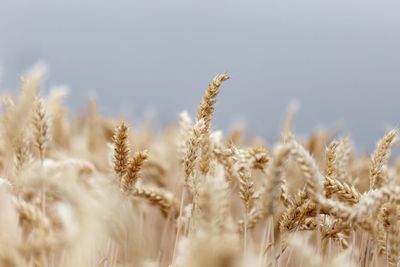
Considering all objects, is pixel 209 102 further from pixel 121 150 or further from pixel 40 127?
pixel 40 127

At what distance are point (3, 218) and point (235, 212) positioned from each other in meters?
2.43

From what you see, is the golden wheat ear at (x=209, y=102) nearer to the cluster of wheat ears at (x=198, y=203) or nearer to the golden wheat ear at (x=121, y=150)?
the cluster of wheat ears at (x=198, y=203)

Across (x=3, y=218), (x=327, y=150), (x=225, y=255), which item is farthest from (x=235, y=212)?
(x=225, y=255)

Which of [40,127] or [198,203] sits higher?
[40,127]

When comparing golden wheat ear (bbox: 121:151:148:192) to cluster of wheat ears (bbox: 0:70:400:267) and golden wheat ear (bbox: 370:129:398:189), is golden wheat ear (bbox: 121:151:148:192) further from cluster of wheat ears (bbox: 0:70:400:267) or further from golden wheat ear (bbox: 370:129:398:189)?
golden wheat ear (bbox: 370:129:398:189)

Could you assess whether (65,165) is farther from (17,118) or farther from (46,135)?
(17,118)

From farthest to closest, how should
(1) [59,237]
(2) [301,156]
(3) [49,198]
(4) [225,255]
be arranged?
(3) [49,198] < (2) [301,156] < (1) [59,237] < (4) [225,255]

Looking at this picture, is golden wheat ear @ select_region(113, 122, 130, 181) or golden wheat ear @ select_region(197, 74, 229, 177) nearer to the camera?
golden wheat ear @ select_region(113, 122, 130, 181)

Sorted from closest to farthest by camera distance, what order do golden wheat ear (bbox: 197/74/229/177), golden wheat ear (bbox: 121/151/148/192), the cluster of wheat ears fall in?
1. the cluster of wheat ears
2. golden wheat ear (bbox: 121/151/148/192)
3. golden wheat ear (bbox: 197/74/229/177)

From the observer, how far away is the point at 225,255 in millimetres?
705

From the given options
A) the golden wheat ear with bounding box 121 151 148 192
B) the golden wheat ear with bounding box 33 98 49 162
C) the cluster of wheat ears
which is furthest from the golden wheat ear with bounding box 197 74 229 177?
the golden wheat ear with bounding box 33 98 49 162

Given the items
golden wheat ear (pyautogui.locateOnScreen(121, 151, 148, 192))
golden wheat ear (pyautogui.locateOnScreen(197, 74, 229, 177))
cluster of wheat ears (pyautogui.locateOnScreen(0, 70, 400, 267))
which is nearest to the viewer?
cluster of wheat ears (pyautogui.locateOnScreen(0, 70, 400, 267))

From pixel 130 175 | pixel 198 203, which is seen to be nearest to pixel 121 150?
pixel 130 175

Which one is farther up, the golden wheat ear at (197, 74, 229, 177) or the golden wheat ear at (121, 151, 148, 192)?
the golden wheat ear at (197, 74, 229, 177)
